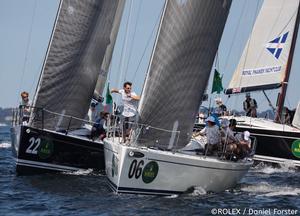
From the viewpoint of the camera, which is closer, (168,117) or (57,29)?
(168,117)

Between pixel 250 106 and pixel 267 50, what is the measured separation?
95.7 inches

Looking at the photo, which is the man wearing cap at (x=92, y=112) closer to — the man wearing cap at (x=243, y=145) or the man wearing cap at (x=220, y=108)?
the man wearing cap at (x=243, y=145)

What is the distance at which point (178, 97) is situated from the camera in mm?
16297

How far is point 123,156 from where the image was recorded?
15094 millimetres

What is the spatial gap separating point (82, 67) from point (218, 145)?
6.22m

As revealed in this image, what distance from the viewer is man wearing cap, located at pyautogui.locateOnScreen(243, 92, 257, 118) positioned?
2730 cm

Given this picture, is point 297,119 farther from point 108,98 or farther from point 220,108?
point 108,98

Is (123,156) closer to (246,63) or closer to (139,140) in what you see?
(139,140)

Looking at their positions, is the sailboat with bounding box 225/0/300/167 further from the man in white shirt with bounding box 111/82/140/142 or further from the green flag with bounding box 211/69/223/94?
the man in white shirt with bounding box 111/82/140/142

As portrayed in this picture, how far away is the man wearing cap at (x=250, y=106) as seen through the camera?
27.3 meters

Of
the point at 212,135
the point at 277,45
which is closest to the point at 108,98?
the point at 277,45

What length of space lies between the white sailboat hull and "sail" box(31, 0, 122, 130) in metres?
4.53

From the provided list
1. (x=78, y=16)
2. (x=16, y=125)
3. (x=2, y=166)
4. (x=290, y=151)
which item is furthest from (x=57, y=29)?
(x=290, y=151)

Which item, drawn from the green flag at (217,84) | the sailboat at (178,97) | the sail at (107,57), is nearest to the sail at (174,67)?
the sailboat at (178,97)
